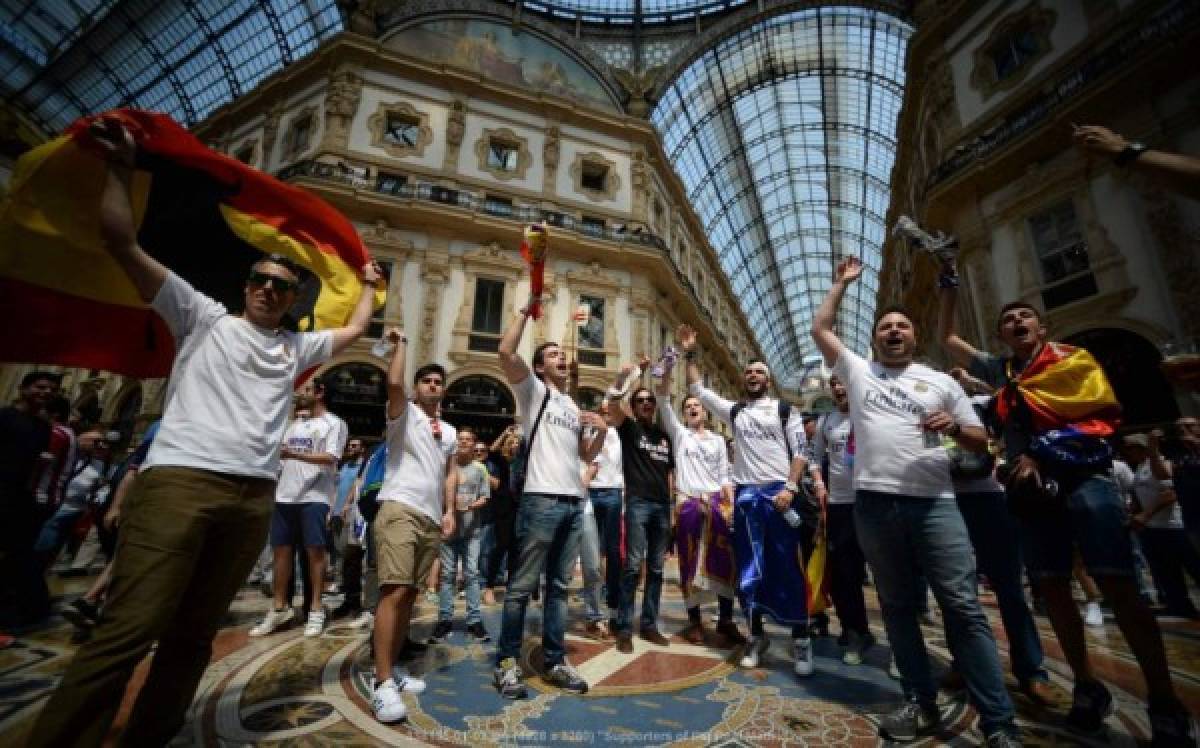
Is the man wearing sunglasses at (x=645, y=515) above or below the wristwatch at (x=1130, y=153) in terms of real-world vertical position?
below

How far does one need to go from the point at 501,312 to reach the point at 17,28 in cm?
2528

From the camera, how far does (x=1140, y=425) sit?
29.2ft

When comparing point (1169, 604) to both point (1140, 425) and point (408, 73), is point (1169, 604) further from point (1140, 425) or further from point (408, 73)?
point (408, 73)

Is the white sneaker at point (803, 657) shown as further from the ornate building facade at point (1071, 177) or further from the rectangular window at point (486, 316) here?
the rectangular window at point (486, 316)

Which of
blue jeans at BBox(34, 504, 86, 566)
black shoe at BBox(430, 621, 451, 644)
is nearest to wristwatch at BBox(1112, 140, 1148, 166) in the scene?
black shoe at BBox(430, 621, 451, 644)

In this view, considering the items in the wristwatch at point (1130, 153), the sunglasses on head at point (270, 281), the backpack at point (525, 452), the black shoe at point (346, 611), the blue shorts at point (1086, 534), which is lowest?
the black shoe at point (346, 611)

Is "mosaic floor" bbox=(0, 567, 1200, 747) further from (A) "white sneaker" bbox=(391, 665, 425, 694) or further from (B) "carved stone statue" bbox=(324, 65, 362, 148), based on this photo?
(B) "carved stone statue" bbox=(324, 65, 362, 148)

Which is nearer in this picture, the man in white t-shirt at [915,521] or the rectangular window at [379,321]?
the man in white t-shirt at [915,521]

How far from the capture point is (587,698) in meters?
2.60

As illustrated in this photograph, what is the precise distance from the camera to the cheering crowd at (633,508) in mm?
1783

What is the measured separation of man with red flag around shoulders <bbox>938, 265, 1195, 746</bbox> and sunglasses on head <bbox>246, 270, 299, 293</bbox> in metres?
3.53

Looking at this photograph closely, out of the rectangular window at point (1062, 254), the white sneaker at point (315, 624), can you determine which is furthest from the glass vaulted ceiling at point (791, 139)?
the white sneaker at point (315, 624)

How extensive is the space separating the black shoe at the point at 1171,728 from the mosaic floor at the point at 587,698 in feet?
0.37

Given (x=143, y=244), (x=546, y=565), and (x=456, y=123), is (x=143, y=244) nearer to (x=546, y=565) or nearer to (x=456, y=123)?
(x=546, y=565)
